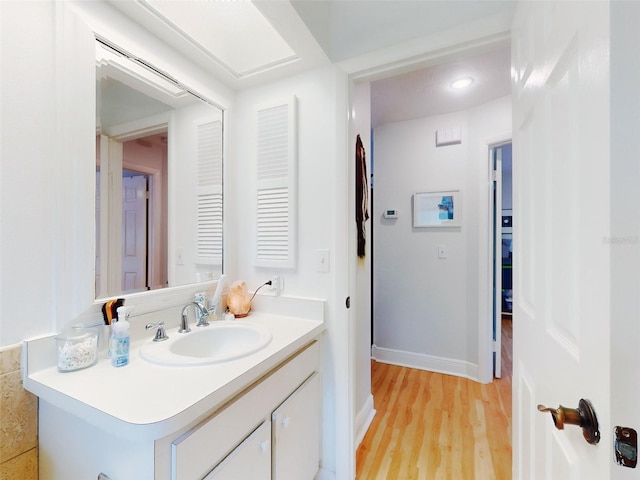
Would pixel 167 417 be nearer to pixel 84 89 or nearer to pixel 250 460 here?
pixel 250 460

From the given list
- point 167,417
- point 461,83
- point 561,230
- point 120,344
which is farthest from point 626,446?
point 461,83

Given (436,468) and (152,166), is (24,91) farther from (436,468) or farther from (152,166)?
(436,468)

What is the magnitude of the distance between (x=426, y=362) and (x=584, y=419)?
245 centimetres

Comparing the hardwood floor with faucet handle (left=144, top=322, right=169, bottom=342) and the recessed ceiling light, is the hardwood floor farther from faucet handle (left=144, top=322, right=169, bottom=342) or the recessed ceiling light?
the recessed ceiling light

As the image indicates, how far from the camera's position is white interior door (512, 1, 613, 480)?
445mm

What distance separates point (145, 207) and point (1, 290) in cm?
57

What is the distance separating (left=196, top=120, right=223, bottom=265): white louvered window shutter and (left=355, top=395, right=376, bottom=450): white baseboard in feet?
4.32

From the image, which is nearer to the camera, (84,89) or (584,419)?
(584,419)

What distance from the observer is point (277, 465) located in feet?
3.46

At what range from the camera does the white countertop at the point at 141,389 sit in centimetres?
67

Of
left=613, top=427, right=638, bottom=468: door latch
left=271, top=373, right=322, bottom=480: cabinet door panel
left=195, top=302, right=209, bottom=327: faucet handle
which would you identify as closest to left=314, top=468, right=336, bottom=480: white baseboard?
left=271, top=373, right=322, bottom=480: cabinet door panel

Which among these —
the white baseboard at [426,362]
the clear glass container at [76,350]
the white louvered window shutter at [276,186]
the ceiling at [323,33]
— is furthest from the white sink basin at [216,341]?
the white baseboard at [426,362]

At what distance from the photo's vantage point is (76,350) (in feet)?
2.93

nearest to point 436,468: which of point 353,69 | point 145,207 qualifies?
point 145,207
